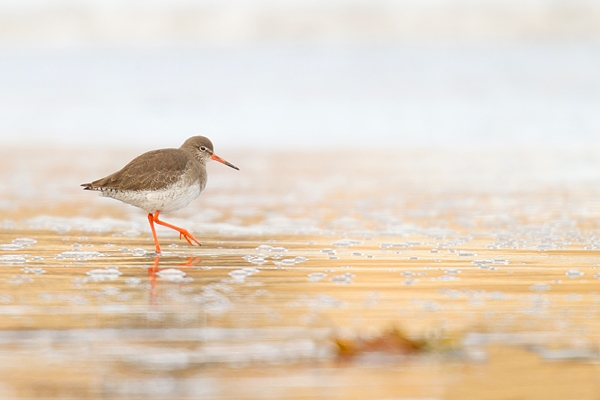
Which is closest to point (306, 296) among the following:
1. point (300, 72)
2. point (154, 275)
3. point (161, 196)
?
point (154, 275)

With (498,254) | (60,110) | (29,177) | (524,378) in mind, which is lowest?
(524,378)

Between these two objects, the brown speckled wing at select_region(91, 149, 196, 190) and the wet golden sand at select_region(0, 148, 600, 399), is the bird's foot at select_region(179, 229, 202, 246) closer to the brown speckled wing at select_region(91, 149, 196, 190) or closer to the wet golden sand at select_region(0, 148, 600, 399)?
the wet golden sand at select_region(0, 148, 600, 399)

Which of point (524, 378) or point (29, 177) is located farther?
point (29, 177)

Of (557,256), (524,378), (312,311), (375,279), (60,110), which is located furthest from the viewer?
(60,110)

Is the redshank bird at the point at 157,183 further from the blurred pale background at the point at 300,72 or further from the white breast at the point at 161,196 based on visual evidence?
the blurred pale background at the point at 300,72

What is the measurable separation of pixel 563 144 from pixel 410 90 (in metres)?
5.92

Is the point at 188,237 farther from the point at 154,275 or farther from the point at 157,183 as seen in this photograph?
the point at 154,275

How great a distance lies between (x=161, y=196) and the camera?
7074 millimetres

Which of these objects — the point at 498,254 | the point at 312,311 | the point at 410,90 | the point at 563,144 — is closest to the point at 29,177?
A: the point at 498,254

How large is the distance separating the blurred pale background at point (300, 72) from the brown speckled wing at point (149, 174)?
→ 30.0 ft

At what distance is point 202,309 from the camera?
4652 mm

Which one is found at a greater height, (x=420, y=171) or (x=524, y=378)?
(x=420, y=171)

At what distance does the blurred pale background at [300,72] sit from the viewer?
18.4m

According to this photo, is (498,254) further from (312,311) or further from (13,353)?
(13,353)
